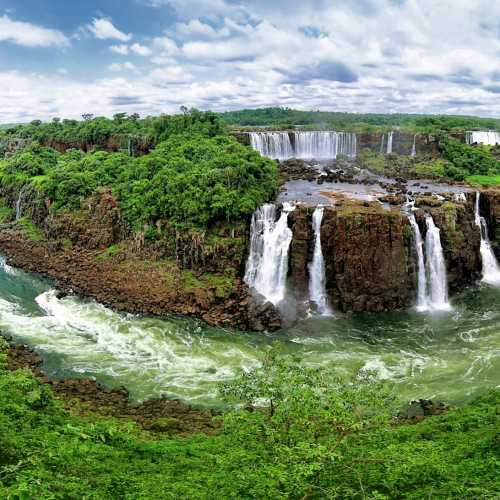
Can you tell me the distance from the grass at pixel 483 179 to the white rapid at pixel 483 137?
15.7 meters

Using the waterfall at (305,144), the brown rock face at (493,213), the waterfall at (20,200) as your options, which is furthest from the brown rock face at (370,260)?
the waterfall at (20,200)

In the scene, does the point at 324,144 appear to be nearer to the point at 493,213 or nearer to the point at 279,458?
the point at 493,213

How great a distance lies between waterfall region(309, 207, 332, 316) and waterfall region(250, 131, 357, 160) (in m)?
25.8

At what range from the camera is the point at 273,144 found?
5347 centimetres

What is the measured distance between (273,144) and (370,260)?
2962cm

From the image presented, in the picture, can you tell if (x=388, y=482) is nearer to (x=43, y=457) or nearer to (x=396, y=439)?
(x=396, y=439)

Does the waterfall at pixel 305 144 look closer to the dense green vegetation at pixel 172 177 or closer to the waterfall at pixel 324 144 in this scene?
the waterfall at pixel 324 144

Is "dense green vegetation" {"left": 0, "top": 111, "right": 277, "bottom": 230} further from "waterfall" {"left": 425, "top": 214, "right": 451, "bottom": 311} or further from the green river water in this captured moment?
"waterfall" {"left": 425, "top": 214, "right": 451, "bottom": 311}

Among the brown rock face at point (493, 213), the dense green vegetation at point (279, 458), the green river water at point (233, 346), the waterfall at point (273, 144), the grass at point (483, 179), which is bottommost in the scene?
the green river water at point (233, 346)

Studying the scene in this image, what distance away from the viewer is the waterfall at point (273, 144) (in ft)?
172

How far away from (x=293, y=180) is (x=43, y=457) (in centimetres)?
3399

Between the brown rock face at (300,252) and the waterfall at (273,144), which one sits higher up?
the waterfall at (273,144)

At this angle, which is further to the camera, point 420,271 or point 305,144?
point 305,144

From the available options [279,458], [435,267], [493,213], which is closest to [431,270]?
[435,267]
